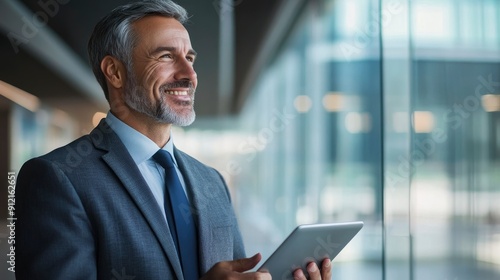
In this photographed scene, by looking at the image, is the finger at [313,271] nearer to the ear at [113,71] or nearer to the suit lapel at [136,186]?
the suit lapel at [136,186]

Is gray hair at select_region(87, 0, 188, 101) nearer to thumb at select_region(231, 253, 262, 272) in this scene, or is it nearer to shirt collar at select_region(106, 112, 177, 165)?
shirt collar at select_region(106, 112, 177, 165)

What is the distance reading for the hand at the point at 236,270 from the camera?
125 cm

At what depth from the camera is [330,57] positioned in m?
6.07

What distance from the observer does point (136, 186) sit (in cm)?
147

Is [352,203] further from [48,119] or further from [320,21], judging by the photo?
Result: [48,119]

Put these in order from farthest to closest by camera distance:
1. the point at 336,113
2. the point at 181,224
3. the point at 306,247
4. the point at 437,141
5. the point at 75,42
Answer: the point at 75,42, the point at 336,113, the point at 437,141, the point at 181,224, the point at 306,247

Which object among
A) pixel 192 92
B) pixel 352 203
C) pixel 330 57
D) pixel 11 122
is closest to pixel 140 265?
pixel 192 92

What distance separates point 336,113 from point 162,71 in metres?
4.63

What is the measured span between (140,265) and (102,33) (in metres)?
0.69

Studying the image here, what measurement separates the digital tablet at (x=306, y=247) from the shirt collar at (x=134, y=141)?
1.45 feet

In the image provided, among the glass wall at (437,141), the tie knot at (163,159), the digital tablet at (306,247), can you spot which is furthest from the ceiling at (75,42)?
the digital tablet at (306,247)

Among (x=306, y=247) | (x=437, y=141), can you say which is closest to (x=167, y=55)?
(x=306, y=247)

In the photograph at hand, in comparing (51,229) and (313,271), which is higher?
(51,229)

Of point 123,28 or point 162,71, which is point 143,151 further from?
point 123,28
